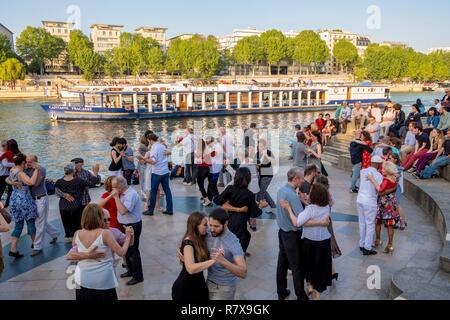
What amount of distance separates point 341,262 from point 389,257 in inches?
32.6

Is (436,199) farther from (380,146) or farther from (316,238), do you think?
(316,238)

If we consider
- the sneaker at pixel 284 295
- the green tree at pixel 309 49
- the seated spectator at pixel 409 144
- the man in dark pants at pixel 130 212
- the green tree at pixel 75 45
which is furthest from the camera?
the green tree at pixel 309 49

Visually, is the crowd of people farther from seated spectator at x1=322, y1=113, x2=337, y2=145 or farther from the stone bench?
seated spectator at x1=322, y1=113, x2=337, y2=145

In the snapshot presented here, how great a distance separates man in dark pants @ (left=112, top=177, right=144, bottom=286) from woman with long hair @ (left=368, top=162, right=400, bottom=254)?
3.55m

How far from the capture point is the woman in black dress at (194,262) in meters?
3.31

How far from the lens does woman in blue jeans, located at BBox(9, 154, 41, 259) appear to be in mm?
6223

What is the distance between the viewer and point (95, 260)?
3672 millimetres

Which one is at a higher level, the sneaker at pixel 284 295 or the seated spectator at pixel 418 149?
the seated spectator at pixel 418 149

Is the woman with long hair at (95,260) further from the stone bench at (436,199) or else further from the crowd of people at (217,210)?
the stone bench at (436,199)

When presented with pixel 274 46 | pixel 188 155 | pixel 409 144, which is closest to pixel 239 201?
pixel 188 155

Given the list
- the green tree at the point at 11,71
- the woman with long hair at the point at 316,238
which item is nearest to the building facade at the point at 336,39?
the green tree at the point at 11,71

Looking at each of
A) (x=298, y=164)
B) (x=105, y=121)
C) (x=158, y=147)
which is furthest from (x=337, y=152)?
(x=105, y=121)

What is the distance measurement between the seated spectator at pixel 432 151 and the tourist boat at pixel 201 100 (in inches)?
1411

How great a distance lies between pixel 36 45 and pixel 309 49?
253 feet
